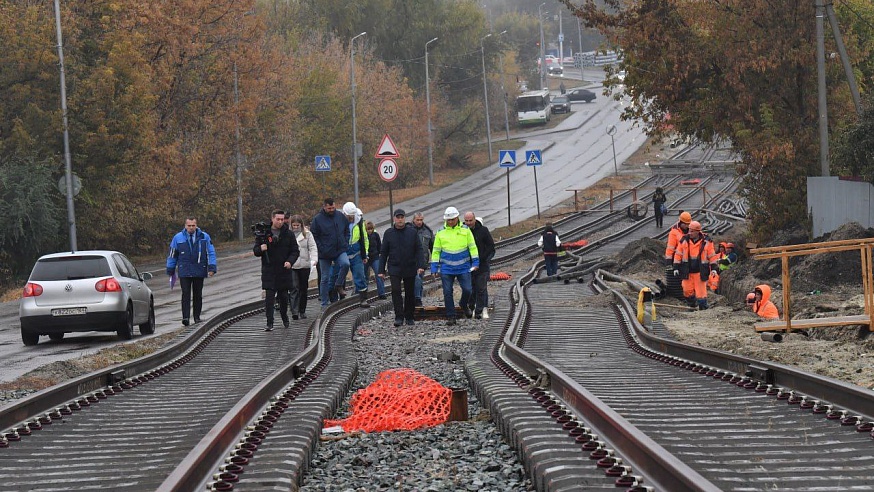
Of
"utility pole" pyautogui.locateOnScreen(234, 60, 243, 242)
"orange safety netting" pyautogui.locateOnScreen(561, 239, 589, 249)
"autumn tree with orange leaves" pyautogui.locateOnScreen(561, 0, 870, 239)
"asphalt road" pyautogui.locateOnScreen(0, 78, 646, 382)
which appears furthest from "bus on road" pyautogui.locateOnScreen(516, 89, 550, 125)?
"autumn tree with orange leaves" pyautogui.locateOnScreen(561, 0, 870, 239)

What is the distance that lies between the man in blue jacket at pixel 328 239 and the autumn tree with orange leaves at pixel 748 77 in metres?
13.6

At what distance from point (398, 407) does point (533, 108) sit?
91.0m

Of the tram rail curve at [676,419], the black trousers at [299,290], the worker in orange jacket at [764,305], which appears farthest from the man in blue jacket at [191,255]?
the worker in orange jacket at [764,305]

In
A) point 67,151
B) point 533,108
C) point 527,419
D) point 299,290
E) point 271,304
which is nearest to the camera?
point 527,419

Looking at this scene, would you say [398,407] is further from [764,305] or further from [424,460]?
[764,305]

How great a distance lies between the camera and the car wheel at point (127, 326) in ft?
63.6

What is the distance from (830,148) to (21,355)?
22179 millimetres

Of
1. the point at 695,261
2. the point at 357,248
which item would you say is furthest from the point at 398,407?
the point at 357,248

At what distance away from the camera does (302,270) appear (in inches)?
780

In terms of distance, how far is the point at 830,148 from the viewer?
3212 cm

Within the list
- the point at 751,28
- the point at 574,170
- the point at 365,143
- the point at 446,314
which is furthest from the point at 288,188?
the point at 446,314

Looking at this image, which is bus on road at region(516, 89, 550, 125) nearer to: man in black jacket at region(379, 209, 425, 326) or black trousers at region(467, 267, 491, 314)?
black trousers at region(467, 267, 491, 314)

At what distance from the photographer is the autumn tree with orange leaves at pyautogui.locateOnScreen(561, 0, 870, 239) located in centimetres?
3206

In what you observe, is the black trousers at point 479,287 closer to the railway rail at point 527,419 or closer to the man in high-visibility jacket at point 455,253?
the man in high-visibility jacket at point 455,253
